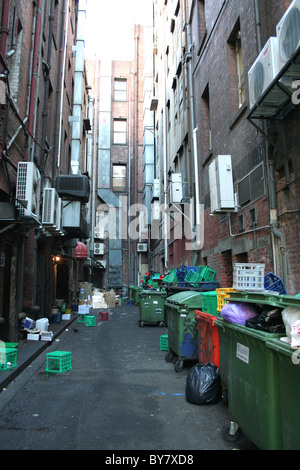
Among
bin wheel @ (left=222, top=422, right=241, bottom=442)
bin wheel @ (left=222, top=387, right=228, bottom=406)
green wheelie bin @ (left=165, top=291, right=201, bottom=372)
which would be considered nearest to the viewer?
bin wheel @ (left=222, top=422, right=241, bottom=442)

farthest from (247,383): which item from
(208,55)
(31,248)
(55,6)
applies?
(55,6)

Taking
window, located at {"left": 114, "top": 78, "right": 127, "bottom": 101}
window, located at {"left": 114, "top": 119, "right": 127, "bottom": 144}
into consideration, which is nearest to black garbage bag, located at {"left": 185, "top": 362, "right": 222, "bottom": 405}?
window, located at {"left": 114, "top": 119, "right": 127, "bottom": 144}

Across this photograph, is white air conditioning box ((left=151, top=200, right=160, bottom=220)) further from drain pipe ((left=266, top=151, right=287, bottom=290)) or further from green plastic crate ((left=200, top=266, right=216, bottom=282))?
drain pipe ((left=266, top=151, right=287, bottom=290))

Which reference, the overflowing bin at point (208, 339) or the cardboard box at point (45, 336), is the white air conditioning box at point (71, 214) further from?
the overflowing bin at point (208, 339)

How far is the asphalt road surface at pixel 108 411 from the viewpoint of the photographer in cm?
328

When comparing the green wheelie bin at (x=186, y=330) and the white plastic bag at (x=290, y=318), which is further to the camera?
the green wheelie bin at (x=186, y=330)

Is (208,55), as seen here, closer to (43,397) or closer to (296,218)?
(296,218)

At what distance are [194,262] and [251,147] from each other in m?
5.50

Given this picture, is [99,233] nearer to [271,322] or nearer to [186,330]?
[186,330]

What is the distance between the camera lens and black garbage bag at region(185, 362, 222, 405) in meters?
4.21

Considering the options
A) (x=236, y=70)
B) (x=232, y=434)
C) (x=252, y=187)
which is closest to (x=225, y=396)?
(x=232, y=434)

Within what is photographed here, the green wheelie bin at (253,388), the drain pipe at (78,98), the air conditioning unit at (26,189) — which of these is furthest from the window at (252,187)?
the drain pipe at (78,98)

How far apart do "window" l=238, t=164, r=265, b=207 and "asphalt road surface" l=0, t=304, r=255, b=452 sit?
3.50 meters

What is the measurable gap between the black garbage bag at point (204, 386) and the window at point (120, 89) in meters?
28.9
